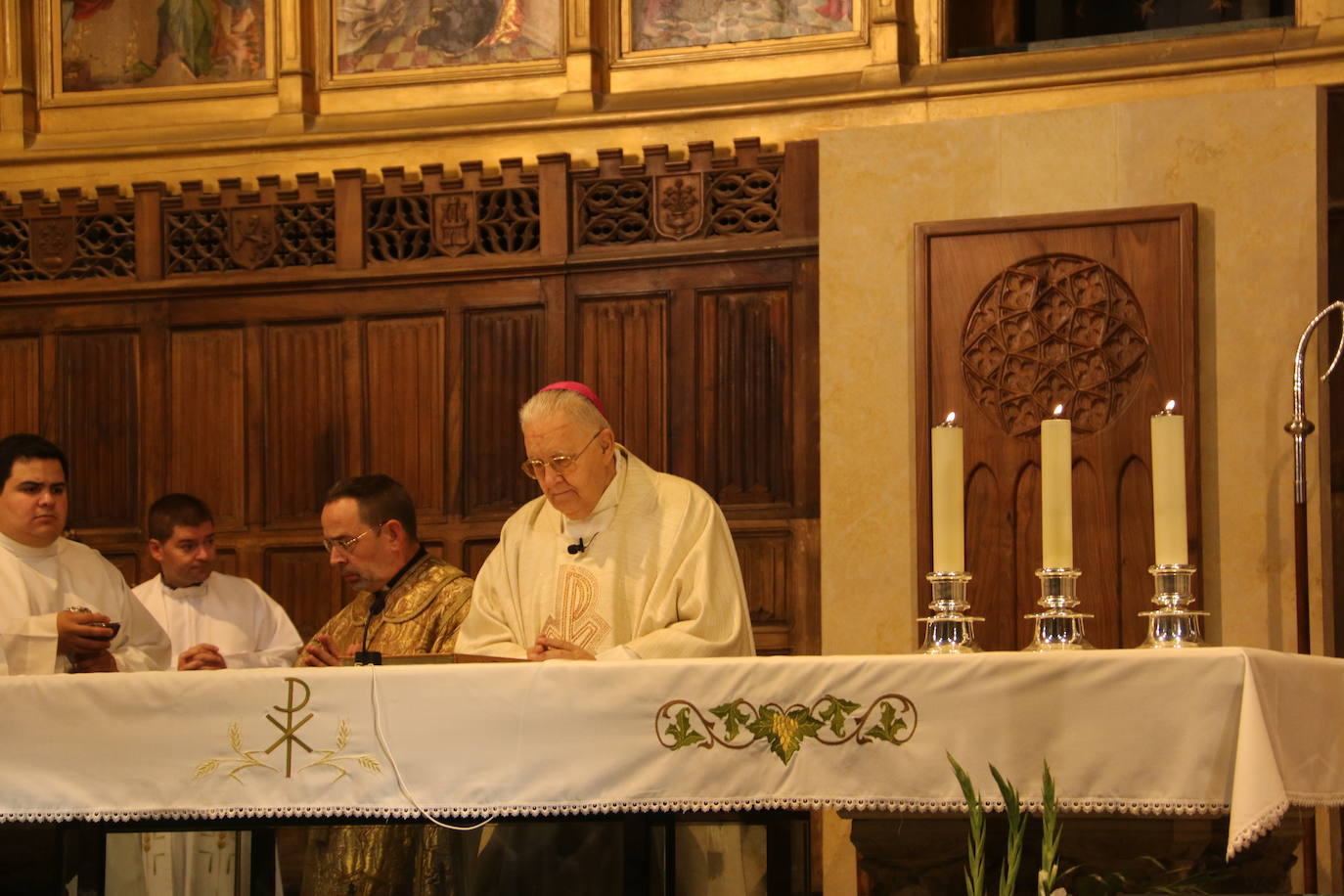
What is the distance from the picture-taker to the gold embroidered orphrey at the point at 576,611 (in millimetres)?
5609

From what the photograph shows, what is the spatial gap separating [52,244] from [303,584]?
2.23 metres

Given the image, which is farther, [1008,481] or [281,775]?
[1008,481]

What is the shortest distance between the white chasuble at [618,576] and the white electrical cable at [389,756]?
3.61 feet

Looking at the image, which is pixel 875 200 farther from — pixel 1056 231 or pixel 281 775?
pixel 281 775

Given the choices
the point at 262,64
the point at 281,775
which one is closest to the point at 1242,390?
the point at 281,775

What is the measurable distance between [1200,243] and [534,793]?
4.61 meters

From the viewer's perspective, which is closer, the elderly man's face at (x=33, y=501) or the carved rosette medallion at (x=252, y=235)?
the elderly man's face at (x=33, y=501)

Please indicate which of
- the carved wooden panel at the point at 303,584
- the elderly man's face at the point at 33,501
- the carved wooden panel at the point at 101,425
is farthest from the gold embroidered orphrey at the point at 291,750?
the carved wooden panel at the point at 101,425

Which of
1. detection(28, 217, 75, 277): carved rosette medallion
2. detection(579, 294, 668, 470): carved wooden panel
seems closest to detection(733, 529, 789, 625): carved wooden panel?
detection(579, 294, 668, 470): carved wooden panel

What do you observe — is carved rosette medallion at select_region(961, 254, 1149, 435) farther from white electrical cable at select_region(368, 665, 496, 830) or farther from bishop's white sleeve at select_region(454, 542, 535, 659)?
white electrical cable at select_region(368, 665, 496, 830)

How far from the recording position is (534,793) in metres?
4.17

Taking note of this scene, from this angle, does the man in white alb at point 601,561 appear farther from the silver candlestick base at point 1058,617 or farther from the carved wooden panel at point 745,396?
the carved wooden panel at point 745,396

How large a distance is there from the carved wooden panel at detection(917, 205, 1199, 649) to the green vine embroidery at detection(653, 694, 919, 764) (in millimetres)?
3770

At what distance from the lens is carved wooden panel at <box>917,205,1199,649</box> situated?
302 inches
